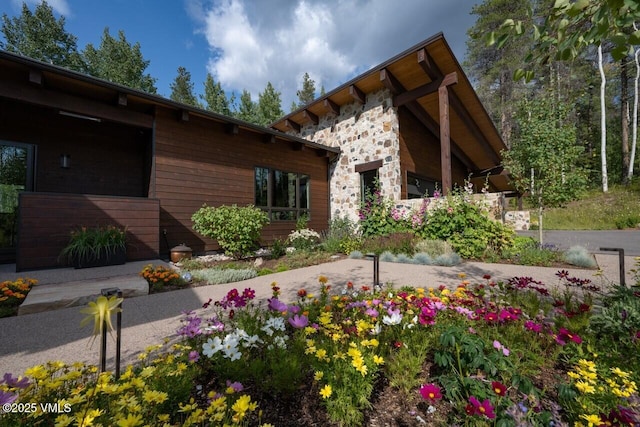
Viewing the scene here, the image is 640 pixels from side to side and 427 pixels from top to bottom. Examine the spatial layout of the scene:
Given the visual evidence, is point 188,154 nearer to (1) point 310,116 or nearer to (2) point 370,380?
(1) point 310,116

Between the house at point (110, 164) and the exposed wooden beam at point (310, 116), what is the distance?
277 cm

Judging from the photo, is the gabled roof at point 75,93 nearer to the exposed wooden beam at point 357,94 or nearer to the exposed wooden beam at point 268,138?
the exposed wooden beam at point 268,138

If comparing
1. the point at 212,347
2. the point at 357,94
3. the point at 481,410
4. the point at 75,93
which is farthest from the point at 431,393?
the point at 357,94

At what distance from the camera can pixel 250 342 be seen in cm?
144

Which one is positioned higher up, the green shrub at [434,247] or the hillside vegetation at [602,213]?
the hillside vegetation at [602,213]

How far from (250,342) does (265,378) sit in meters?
0.23

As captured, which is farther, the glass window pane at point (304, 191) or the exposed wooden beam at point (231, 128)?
the glass window pane at point (304, 191)

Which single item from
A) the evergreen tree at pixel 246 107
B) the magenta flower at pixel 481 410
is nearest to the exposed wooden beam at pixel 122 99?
the magenta flower at pixel 481 410

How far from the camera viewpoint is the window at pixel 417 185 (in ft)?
30.1

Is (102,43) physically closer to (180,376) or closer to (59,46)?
(59,46)

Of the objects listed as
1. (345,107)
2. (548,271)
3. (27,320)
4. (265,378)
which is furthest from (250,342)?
(345,107)

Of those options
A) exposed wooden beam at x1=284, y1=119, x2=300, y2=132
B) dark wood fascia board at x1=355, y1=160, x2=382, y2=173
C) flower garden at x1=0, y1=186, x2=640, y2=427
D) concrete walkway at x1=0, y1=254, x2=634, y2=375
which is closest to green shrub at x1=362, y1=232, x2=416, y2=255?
concrete walkway at x1=0, y1=254, x2=634, y2=375

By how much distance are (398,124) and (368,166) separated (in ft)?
5.37

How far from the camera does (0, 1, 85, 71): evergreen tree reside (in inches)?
648
